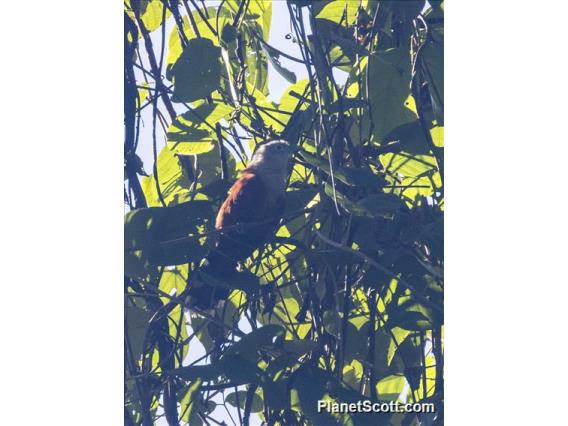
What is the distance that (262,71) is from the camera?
7.84 ft

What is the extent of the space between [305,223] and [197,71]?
1.53ft

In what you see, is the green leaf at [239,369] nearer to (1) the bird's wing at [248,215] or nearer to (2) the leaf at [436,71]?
(1) the bird's wing at [248,215]

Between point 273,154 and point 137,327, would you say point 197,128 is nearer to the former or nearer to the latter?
point 273,154

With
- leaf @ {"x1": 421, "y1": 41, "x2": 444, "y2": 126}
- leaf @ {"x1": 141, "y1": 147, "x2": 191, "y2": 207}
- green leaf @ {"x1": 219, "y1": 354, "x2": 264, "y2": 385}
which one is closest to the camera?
green leaf @ {"x1": 219, "y1": 354, "x2": 264, "y2": 385}

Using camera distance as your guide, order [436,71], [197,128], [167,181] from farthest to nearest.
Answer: [167,181] → [197,128] → [436,71]

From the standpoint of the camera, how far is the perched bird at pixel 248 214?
2.22 meters

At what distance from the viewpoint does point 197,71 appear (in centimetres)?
221

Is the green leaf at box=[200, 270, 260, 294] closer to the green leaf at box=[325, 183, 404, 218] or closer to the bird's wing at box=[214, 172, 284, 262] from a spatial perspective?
the bird's wing at box=[214, 172, 284, 262]

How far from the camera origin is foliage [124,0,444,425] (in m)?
2.09

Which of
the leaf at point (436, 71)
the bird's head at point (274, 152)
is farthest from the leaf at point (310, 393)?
the leaf at point (436, 71)

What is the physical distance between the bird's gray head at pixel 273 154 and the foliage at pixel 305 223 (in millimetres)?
26

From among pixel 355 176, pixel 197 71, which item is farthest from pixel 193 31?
pixel 355 176

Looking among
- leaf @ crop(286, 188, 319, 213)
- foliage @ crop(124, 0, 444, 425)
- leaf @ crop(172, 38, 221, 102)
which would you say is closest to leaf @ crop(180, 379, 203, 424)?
foliage @ crop(124, 0, 444, 425)

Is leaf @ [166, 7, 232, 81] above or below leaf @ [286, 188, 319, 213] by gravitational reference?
above
